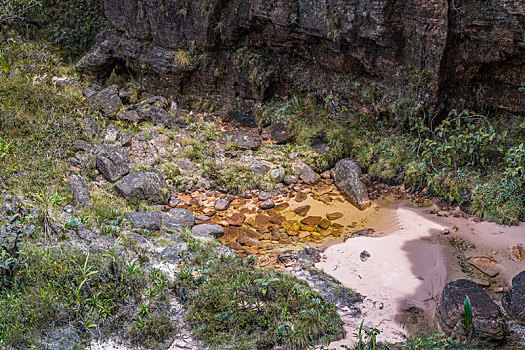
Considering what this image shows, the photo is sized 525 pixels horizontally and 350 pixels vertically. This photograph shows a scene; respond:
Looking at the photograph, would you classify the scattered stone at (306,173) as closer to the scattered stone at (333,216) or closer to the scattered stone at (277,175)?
the scattered stone at (277,175)

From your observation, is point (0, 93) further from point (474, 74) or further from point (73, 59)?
point (474, 74)

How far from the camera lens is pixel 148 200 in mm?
8523

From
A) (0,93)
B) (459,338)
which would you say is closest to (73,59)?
(0,93)

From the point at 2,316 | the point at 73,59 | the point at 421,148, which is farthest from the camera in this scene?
the point at 73,59

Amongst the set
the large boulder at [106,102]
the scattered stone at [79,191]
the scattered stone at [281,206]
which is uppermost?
the large boulder at [106,102]

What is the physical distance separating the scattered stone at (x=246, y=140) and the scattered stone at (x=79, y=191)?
3.85 metres

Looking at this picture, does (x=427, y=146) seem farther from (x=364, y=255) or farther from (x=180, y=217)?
(x=180, y=217)

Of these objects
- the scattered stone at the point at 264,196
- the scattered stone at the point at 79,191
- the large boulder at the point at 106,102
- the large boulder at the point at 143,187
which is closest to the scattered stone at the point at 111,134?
the large boulder at the point at 106,102

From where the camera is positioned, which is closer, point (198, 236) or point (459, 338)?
point (459, 338)

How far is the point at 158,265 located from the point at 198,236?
1388 mm

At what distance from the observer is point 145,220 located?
6.98 metres

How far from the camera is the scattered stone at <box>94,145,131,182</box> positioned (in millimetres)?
8709

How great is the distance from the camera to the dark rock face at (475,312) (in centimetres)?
506

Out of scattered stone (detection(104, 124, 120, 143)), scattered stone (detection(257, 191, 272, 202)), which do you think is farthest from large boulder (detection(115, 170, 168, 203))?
scattered stone (detection(257, 191, 272, 202))
